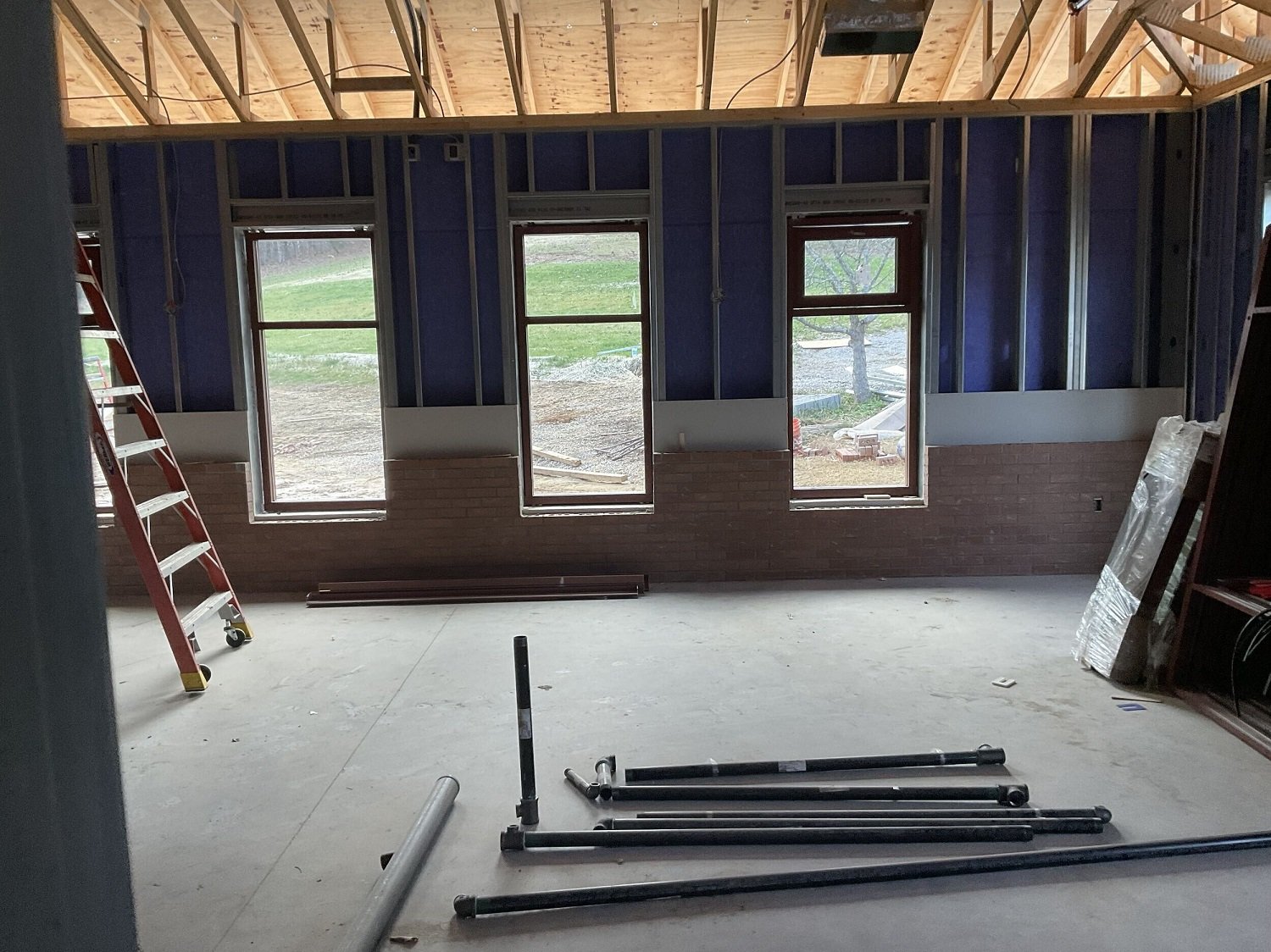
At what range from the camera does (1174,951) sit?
2584 mm

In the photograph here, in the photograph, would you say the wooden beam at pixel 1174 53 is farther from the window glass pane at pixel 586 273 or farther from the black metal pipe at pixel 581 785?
the black metal pipe at pixel 581 785

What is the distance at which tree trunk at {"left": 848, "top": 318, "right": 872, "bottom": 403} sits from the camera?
6.79 meters

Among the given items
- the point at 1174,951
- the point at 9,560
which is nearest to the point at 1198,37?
the point at 1174,951

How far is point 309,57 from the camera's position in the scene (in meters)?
5.79

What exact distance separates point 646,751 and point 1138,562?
107 inches

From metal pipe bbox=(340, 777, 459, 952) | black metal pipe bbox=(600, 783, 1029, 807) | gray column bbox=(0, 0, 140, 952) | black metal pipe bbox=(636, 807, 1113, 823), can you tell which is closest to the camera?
gray column bbox=(0, 0, 140, 952)

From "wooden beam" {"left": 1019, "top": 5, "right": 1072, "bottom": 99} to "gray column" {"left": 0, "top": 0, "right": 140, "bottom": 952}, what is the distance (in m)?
6.70

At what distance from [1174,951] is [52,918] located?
2839 millimetres

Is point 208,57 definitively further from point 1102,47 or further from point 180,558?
point 1102,47

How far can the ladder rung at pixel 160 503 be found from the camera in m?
4.98

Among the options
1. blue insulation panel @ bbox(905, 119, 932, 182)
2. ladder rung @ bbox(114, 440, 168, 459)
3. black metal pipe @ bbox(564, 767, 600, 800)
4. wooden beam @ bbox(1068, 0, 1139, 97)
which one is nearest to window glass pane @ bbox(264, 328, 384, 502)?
ladder rung @ bbox(114, 440, 168, 459)

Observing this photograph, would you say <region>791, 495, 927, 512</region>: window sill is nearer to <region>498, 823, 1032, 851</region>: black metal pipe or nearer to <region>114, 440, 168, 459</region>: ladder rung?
<region>498, 823, 1032, 851</region>: black metal pipe

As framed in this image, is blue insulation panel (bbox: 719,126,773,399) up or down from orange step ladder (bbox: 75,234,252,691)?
up

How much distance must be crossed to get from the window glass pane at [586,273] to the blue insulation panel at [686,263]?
293 mm
